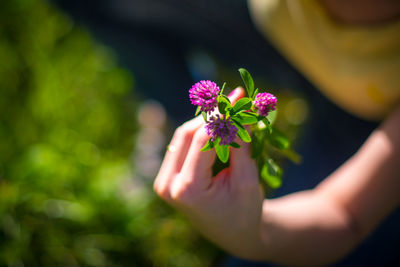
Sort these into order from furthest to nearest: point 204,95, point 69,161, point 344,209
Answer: point 69,161 < point 344,209 < point 204,95

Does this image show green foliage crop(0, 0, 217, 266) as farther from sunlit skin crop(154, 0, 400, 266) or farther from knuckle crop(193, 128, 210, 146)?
knuckle crop(193, 128, 210, 146)

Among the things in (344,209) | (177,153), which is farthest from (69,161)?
(344,209)

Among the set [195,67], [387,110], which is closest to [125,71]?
[195,67]

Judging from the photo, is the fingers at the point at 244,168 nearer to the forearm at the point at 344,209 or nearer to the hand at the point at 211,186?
the hand at the point at 211,186

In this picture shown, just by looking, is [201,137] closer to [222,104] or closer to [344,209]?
[222,104]

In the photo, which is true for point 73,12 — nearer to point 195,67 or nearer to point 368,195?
point 195,67

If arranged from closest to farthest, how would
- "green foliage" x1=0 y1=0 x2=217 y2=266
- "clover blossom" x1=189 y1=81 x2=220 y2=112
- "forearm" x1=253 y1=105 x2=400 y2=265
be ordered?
"clover blossom" x1=189 y1=81 x2=220 y2=112 < "forearm" x1=253 y1=105 x2=400 y2=265 < "green foliage" x1=0 y1=0 x2=217 y2=266

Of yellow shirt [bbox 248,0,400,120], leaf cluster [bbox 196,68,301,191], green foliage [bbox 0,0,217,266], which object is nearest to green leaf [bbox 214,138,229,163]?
leaf cluster [bbox 196,68,301,191]
